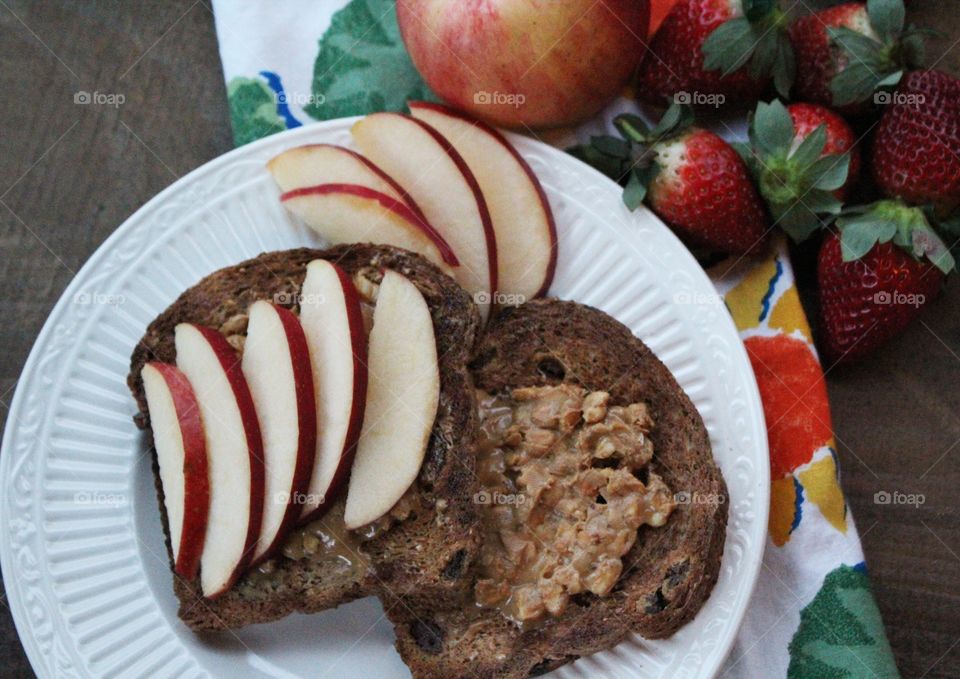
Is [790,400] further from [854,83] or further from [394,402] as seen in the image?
[394,402]

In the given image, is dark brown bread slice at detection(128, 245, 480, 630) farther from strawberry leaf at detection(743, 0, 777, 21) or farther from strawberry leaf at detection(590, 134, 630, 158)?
strawberry leaf at detection(743, 0, 777, 21)

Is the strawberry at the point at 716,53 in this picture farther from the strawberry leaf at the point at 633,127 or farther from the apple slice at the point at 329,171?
the apple slice at the point at 329,171

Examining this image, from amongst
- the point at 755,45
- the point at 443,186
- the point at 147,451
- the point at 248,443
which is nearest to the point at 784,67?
the point at 755,45

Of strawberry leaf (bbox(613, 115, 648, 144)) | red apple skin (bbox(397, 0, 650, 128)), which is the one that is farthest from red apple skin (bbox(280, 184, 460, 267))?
strawberry leaf (bbox(613, 115, 648, 144))

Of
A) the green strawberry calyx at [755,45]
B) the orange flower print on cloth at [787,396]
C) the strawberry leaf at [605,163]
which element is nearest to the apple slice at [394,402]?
the strawberry leaf at [605,163]

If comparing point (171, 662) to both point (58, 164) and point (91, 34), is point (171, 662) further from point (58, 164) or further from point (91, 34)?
point (91, 34)
